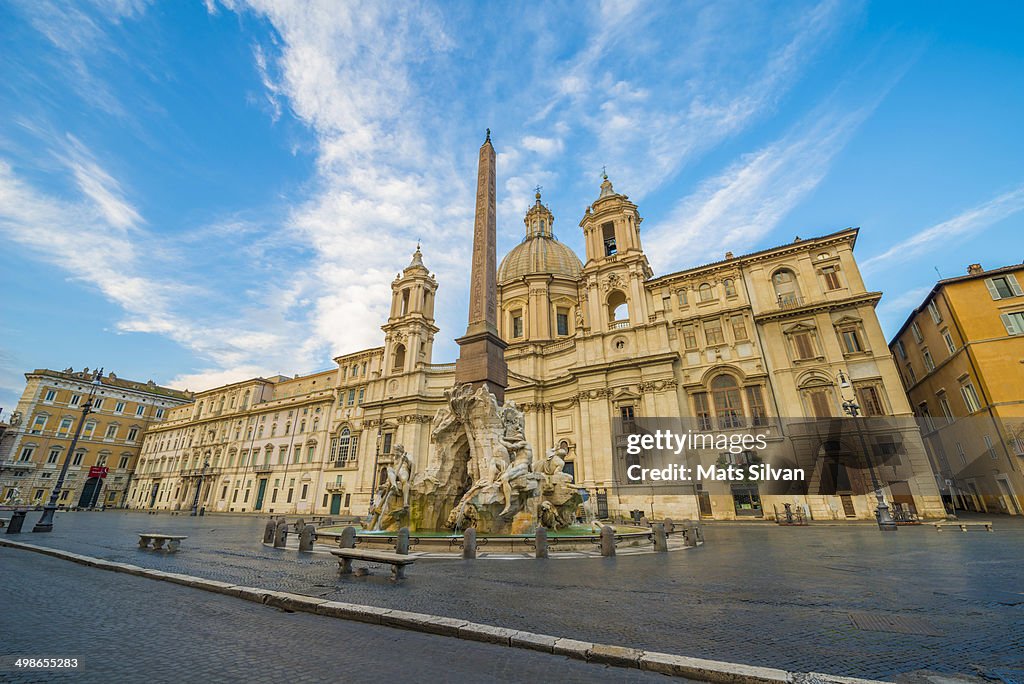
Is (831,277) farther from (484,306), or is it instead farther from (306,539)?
(306,539)

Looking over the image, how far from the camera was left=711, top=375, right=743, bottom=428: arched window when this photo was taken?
27.9 metres

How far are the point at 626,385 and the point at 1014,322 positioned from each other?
21929 millimetres

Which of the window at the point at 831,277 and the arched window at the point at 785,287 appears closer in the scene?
the window at the point at 831,277

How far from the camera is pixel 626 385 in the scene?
31.3m

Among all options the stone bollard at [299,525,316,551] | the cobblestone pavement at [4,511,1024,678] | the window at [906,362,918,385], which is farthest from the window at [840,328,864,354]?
the stone bollard at [299,525,316,551]

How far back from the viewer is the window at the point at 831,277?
28688mm

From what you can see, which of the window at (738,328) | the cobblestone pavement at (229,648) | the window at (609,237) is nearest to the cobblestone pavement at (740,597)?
the cobblestone pavement at (229,648)

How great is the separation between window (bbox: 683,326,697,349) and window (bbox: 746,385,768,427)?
4841 mm

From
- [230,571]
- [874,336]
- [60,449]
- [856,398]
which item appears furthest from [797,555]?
[60,449]

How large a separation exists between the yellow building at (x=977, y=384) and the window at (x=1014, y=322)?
0.12ft

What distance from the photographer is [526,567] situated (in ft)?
29.8

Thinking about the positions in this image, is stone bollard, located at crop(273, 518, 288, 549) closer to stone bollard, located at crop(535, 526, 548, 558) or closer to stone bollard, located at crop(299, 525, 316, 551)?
stone bollard, located at crop(299, 525, 316, 551)

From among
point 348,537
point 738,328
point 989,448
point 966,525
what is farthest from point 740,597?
point 989,448

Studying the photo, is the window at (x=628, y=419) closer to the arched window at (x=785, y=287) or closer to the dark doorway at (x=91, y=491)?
the arched window at (x=785, y=287)
